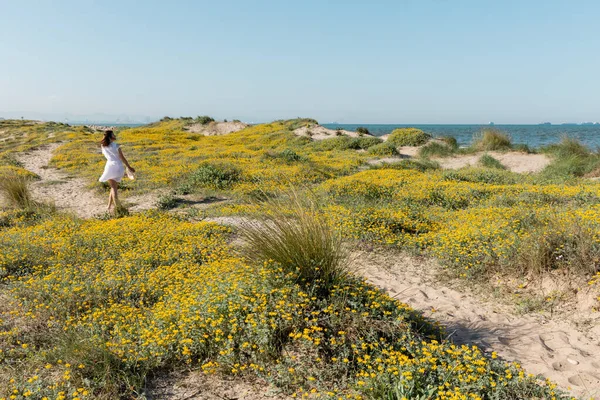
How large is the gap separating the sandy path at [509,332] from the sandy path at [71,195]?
26.7 ft

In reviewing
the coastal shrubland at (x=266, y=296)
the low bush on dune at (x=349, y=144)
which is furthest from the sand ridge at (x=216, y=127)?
the coastal shrubland at (x=266, y=296)

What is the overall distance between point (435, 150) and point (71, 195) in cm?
1736

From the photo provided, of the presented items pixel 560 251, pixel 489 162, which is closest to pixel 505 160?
pixel 489 162

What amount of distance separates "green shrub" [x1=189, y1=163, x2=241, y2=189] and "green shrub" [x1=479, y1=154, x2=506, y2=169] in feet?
36.7

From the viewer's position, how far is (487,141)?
68.7 feet

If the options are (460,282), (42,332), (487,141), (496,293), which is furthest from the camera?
→ (487,141)

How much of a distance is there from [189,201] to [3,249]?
5337mm

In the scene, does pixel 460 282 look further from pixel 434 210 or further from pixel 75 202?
pixel 75 202

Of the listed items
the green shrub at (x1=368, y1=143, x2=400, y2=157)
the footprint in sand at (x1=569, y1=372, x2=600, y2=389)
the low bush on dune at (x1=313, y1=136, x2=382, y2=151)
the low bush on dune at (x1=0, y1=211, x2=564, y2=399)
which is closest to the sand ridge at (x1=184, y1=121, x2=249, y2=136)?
the low bush on dune at (x1=313, y1=136, x2=382, y2=151)

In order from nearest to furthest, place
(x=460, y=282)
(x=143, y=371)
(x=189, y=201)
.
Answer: (x=143, y=371) → (x=460, y=282) → (x=189, y=201)

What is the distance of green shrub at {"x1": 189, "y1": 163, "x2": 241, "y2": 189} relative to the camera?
13578 millimetres

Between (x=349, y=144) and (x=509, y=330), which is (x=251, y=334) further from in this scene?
(x=349, y=144)

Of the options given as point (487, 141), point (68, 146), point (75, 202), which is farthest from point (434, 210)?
point (68, 146)

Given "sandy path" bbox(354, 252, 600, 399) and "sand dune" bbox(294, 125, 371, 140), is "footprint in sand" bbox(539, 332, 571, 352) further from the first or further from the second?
"sand dune" bbox(294, 125, 371, 140)
